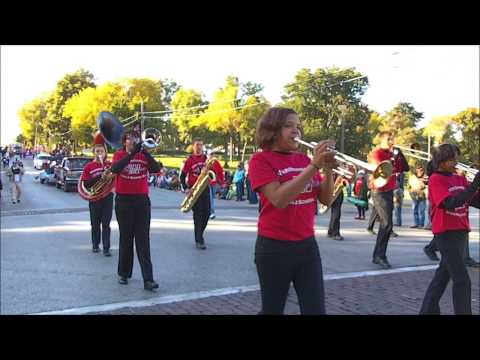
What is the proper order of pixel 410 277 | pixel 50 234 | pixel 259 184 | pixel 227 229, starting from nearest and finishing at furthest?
pixel 259 184
pixel 410 277
pixel 50 234
pixel 227 229

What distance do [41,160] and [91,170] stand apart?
1.35 feet

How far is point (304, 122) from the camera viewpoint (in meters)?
3.30

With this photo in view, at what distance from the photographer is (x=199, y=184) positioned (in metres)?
3.95

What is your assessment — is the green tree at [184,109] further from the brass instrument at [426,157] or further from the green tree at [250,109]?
the brass instrument at [426,157]

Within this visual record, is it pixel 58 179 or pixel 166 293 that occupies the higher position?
pixel 58 179

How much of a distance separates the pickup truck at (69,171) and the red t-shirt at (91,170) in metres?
0.03

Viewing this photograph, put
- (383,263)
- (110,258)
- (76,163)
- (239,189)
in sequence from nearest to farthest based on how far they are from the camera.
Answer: (76,163)
(110,258)
(239,189)
(383,263)

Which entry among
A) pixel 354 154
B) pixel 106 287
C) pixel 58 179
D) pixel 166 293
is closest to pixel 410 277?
pixel 166 293

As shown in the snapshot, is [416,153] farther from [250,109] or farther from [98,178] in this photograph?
[98,178]

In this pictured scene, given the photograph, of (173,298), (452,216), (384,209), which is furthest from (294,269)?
(384,209)

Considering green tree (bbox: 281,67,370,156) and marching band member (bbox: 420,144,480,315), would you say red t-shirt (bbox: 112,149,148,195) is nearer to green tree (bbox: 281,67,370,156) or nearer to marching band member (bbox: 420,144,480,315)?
green tree (bbox: 281,67,370,156)

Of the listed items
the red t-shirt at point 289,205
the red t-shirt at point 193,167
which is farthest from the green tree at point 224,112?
the red t-shirt at point 289,205
